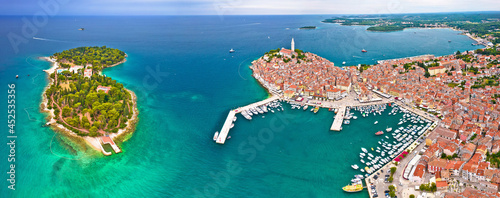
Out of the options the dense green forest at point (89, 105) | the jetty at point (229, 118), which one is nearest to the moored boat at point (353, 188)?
the jetty at point (229, 118)

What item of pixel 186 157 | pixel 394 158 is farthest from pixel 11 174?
pixel 394 158

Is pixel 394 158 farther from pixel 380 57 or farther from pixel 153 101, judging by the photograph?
pixel 380 57

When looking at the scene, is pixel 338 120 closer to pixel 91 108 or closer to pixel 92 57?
pixel 91 108

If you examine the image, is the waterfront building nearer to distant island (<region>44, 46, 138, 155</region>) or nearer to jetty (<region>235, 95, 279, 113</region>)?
distant island (<region>44, 46, 138, 155</region>)

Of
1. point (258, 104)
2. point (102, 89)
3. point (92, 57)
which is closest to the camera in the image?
point (258, 104)

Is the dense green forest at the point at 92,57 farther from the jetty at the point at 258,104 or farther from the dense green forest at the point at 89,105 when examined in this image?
the jetty at the point at 258,104

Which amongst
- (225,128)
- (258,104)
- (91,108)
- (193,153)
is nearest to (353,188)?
(225,128)
